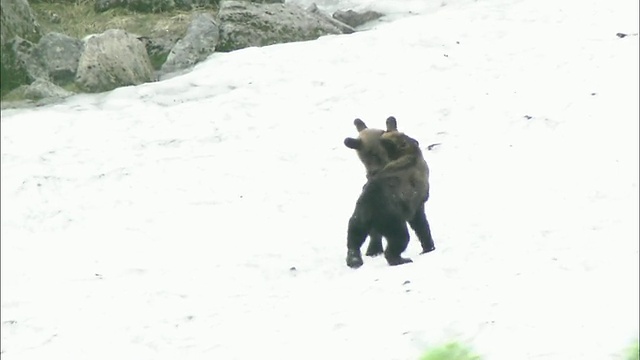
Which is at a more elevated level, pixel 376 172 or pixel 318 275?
pixel 376 172

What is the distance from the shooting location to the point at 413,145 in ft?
25.9

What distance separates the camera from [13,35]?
14.2 metres

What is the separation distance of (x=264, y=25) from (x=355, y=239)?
831 cm

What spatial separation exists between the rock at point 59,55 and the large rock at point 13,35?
32 cm

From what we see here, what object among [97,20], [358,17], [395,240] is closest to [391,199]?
[395,240]

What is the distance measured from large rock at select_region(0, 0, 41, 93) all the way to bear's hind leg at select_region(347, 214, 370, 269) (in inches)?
295

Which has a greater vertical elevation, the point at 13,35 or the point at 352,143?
the point at 13,35

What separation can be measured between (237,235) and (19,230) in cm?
227

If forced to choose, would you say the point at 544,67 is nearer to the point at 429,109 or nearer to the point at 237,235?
the point at 429,109

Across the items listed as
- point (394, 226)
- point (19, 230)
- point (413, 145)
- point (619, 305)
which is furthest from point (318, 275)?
point (19, 230)

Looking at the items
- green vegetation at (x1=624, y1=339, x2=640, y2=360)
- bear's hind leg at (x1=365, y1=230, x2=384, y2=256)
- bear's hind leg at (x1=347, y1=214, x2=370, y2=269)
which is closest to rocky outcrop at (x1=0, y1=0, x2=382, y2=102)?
bear's hind leg at (x1=365, y1=230, x2=384, y2=256)

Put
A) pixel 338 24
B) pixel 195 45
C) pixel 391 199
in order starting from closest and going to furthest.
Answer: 1. pixel 391 199
2. pixel 195 45
3. pixel 338 24

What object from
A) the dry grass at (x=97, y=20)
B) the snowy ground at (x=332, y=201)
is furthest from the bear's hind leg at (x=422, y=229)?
the dry grass at (x=97, y=20)

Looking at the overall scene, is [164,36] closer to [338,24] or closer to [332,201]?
[338,24]
